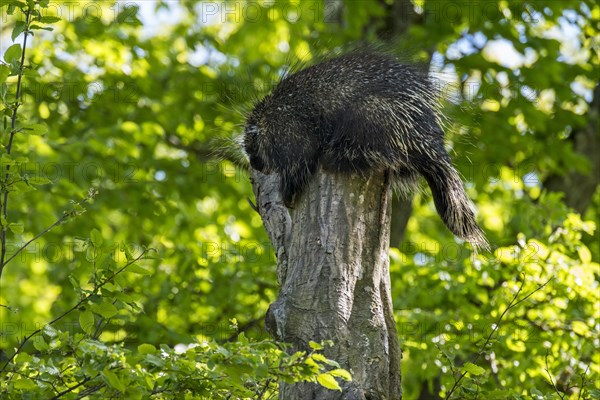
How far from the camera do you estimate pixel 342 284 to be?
2957 millimetres

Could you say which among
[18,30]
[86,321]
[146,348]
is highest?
[18,30]

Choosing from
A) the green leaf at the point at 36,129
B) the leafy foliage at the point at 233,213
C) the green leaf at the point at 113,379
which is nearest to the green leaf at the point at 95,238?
the leafy foliage at the point at 233,213

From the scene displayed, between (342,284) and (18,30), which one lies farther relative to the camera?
(18,30)

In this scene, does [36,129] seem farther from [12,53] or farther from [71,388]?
[71,388]

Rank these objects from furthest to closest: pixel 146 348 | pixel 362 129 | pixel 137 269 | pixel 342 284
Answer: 1. pixel 362 129
2. pixel 342 284
3. pixel 137 269
4. pixel 146 348

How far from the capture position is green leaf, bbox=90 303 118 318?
108 inches

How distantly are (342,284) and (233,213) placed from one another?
6.07 metres

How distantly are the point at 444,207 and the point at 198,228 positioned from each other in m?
5.35

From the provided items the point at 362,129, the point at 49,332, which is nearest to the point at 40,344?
the point at 49,332

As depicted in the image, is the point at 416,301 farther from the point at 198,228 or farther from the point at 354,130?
the point at 198,228

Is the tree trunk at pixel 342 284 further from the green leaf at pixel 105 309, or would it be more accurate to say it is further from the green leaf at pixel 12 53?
the green leaf at pixel 12 53

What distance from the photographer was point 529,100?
7.86m

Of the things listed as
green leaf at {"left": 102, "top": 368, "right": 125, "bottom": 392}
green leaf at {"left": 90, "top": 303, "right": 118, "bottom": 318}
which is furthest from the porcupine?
green leaf at {"left": 102, "top": 368, "right": 125, "bottom": 392}

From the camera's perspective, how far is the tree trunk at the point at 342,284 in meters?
2.87
